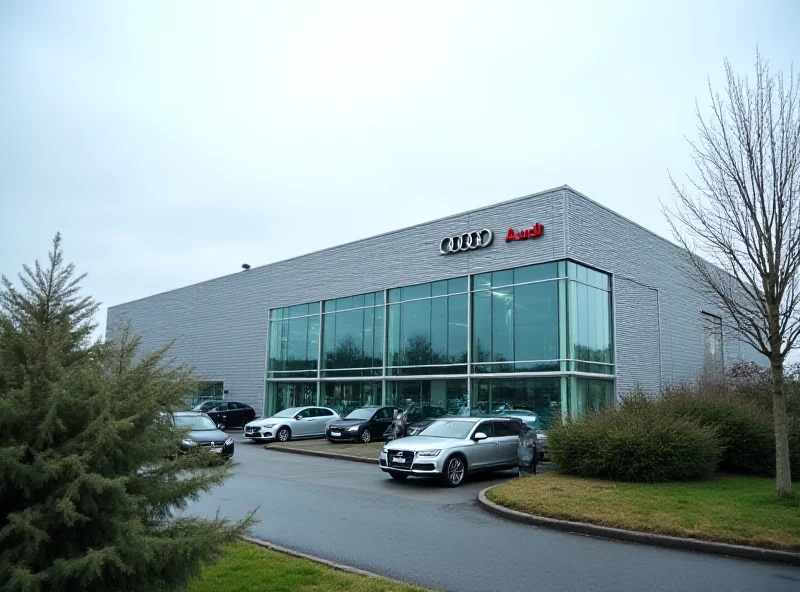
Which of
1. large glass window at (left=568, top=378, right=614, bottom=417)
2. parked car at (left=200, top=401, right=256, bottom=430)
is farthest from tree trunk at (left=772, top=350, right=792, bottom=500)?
parked car at (left=200, top=401, right=256, bottom=430)

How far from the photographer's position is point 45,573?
4066mm

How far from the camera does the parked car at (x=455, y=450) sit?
1509 centimetres

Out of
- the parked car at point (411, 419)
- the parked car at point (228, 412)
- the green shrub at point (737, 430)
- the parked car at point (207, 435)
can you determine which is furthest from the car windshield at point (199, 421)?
the parked car at point (228, 412)

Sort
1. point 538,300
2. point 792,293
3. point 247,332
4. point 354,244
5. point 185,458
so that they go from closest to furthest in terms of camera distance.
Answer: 1. point 185,458
2. point 792,293
3. point 538,300
4. point 354,244
5. point 247,332

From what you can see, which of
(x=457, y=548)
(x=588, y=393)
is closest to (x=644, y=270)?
(x=588, y=393)

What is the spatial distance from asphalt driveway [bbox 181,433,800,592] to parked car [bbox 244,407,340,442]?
13.5m

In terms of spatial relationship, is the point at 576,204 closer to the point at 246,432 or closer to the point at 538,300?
the point at 538,300

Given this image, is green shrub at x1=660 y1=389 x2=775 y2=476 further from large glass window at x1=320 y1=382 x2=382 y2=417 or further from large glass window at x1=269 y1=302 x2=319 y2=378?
large glass window at x1=269 y1=302 x2=319 y2=378

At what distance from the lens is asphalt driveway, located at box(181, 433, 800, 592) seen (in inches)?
291

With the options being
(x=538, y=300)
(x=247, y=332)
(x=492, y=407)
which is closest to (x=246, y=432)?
(x=492, y=407)

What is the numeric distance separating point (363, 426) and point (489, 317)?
22.8 feet

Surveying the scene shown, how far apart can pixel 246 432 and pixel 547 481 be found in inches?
668

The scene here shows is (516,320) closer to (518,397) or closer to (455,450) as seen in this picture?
(518,397)

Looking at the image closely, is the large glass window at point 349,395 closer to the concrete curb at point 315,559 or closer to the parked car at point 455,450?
the parked car at point 455,450
